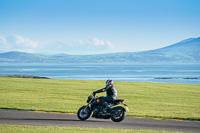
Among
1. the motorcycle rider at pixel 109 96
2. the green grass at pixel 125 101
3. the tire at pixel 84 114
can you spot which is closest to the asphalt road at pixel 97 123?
the tire at pixel 84 114

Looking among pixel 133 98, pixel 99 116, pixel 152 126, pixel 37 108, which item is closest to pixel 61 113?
pixel 37 108

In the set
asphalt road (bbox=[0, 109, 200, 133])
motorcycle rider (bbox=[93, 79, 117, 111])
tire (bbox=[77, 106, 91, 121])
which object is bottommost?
asphalt road (bbox=[0, 109, 200, 133])

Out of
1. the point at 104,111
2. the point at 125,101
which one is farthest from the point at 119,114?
the point at 125,101

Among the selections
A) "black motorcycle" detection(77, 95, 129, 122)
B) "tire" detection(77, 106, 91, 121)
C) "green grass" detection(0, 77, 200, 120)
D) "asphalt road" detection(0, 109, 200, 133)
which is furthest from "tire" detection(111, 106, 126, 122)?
"green grass" detection(0, 77, 200, 120)

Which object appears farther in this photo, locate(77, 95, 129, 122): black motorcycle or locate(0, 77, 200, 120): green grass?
locate(0, 77, 200, 120): green grass

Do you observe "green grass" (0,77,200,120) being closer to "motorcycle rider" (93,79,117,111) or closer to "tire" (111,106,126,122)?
"tire" (111,106,126,122)

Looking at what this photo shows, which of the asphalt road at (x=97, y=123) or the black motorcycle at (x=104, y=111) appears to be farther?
the black motorcycle at (x=104, y=111)

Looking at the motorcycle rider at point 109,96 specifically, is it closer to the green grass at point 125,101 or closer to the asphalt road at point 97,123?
the asphalt road at point 97,123

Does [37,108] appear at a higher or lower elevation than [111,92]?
lower

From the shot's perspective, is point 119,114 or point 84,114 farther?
point 84,114

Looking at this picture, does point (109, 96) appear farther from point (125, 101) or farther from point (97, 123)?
point (125, 101)

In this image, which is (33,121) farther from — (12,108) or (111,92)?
(12,108)

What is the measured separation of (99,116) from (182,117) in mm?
4905

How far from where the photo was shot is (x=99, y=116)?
13430 millimetres
